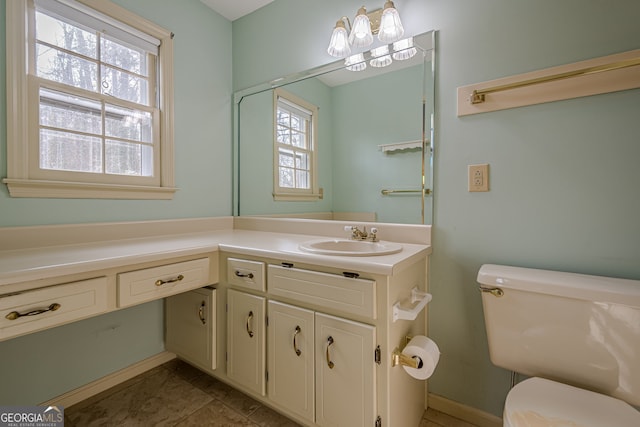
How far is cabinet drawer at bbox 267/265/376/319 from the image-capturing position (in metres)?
1.05

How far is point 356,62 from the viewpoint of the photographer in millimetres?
1644

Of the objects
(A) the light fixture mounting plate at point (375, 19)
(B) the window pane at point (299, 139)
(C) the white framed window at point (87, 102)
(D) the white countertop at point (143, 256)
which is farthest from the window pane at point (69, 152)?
(A) the light fixture mounting plate at point (375, 19)

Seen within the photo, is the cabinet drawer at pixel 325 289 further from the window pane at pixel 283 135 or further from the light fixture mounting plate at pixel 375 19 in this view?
the light fixture mounting plate at pixel 375 19

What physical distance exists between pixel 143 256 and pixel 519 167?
1.64m

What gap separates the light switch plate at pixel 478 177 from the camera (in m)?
1.30

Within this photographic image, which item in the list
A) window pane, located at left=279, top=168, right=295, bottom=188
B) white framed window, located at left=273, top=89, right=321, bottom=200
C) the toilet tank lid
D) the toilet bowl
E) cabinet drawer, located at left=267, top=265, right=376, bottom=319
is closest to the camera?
the toilet bowl

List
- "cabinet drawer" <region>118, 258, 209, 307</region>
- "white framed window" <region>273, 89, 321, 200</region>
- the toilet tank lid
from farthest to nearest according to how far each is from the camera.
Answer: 1. "white framed window" <region>273, 89, 321, 200</region>
2. "cabinet drawer" <region>118, 258, 209, 307</region>
3. the toilet tank lid

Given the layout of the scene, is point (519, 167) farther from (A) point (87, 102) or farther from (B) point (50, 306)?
(A) point (87, 102)

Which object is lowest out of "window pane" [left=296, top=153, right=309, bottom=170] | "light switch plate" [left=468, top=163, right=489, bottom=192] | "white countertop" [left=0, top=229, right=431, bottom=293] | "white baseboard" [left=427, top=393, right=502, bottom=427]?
"white baseboard" [left=427, top=393, right=502, bottom=427]

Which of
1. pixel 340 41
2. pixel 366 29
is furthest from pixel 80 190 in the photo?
pixel 366 29

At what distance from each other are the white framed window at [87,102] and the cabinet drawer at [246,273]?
0.77m

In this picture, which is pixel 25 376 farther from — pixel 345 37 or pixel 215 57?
pixel 345 37

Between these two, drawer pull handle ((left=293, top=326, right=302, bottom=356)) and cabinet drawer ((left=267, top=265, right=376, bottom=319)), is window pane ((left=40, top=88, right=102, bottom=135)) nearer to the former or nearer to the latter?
cabinet drawer ((left=267, top=265, right=376, bottom=319))

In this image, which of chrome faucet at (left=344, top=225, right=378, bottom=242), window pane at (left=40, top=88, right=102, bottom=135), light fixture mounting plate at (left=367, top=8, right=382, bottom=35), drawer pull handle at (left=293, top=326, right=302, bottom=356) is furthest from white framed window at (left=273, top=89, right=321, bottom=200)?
window pane at (left=40, top=88, right=102, bottom=135)
